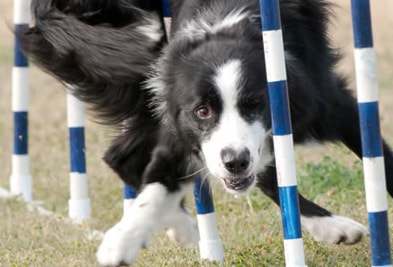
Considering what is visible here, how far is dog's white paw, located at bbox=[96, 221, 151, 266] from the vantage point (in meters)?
4.34

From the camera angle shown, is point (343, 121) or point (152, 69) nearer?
point (152, 69)

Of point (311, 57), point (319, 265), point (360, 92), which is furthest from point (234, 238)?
point (360, 92)

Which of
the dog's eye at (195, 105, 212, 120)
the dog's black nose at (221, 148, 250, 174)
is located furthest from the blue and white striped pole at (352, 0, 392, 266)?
the dog's eye at (195, 105, 212, 120)

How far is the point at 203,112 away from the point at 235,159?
0.33 m

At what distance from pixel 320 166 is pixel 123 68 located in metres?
2.60

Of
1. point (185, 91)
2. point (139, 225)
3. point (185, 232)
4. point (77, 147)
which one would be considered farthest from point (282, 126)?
point (77, 147)

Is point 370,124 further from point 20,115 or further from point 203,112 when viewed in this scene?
point 20,115

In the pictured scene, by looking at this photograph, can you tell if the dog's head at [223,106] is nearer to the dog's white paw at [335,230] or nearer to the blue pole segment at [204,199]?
the blue pole segment at [204,199]

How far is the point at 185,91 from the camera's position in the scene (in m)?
4.58

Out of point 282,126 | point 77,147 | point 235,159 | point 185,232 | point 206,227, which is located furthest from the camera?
point 77,147

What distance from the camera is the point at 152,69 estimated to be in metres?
4.80

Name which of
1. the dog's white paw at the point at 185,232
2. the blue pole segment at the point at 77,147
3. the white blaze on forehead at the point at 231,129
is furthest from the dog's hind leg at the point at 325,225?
the blue pole segment at the point at 77,147

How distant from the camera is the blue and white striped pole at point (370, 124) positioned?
12.6 ft

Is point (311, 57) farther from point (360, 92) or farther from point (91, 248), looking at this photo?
point (91, 248)
